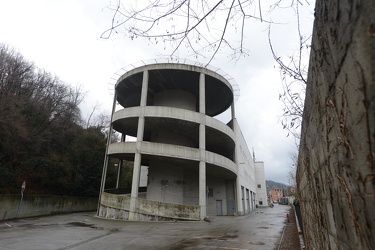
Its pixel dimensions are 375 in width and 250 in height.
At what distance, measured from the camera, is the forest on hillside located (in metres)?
22.2

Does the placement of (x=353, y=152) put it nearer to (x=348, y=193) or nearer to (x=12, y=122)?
(x=348, y=193)

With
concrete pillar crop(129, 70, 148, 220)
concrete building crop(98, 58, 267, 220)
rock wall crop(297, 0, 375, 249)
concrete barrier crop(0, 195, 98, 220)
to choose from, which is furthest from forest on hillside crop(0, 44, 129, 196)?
rock wall crop(297, 0, 375, 249)

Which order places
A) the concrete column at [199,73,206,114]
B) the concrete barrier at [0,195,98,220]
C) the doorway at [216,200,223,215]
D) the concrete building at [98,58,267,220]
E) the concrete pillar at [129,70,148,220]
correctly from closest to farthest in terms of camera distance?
the concrete barrier at [0,195,98,220]
the concrete pillar at [129,70,148,220]
the concrete building at [98,58,267,220]
the concrete column at [199,73,206,114]
the doorway at [216,200,223,215]

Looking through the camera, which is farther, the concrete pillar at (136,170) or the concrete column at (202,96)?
the concrete column at (202,96)

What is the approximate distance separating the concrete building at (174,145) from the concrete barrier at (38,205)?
527cm

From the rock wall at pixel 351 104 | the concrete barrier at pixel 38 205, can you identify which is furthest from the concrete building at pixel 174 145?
the rock wall at pixel 351 104

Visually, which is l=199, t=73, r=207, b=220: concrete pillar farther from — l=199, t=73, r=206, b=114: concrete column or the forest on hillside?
the forest on hillside

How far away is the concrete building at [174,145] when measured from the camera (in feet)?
68.4

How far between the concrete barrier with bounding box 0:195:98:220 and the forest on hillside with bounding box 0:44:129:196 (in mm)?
1476

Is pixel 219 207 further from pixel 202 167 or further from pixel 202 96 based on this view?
pixel 202 96

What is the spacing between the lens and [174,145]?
21875mm

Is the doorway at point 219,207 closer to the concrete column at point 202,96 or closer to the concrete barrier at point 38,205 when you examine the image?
the concrete column at point 202,96

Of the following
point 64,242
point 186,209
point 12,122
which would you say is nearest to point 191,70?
point 186,209

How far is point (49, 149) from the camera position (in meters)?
28.0
